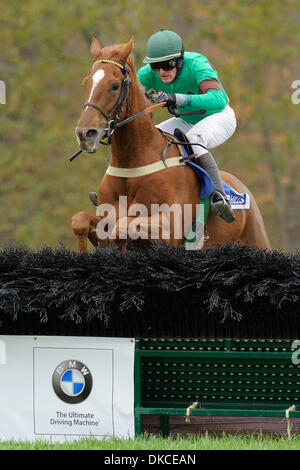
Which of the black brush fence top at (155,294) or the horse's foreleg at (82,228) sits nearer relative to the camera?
the black brush fence top at (155,294)

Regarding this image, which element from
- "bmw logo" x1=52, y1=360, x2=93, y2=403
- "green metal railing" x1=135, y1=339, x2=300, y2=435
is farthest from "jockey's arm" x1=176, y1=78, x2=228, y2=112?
"bmw logo" x1=52, y1=360, x2=93, y2=403

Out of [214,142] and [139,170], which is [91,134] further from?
A: [214,142]

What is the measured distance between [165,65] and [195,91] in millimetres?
397

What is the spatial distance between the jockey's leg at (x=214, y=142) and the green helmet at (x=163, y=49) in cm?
60

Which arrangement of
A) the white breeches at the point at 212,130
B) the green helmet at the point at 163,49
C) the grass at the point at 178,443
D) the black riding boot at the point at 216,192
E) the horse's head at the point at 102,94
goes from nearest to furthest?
the grass at the point at 178,443 < the horse's head at the point at 102,94 < the green helmet at the point at 163,49 < the black riding boot at the point at 216,192 < the white breeches at the point at 212,130

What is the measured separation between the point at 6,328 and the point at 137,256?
34.7 inches

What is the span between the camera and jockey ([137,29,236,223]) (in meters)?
6.43

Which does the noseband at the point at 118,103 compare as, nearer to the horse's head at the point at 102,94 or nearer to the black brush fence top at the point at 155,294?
the horse's head at the point at 102,94

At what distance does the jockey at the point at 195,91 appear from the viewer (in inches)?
253

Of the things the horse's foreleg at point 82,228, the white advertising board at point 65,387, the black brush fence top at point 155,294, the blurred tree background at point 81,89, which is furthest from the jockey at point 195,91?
the blurred tree background at point 81,89

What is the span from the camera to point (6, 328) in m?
5.16

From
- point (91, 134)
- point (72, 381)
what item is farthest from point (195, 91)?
point (72, 381)

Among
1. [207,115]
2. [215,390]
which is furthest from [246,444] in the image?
[207,115]

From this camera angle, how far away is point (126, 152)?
6305mm
